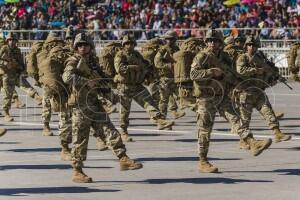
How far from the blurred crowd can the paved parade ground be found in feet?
47.5

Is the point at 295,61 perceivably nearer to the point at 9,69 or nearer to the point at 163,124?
the point at 163,124

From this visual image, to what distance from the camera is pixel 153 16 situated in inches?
1626

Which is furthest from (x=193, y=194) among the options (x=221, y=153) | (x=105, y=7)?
(x=105, y=7)

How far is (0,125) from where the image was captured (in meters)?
22.8

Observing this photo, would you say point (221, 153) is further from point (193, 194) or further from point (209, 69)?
point (193, 194)

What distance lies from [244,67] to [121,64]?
2523 millimetres

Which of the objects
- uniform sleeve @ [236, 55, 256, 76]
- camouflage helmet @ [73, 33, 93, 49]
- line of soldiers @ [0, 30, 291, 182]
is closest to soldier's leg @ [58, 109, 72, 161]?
line of soldiers @ [0, 30, 291, 182]

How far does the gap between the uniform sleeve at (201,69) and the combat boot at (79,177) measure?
7.12ft

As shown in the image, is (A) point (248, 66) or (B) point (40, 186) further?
(A) point (248, 66)

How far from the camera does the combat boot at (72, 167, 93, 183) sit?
524 inches

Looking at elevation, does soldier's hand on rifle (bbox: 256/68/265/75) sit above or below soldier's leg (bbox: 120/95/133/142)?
above

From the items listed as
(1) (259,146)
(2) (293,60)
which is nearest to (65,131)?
(1) (259,146)

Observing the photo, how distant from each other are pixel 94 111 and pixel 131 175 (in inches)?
44.3

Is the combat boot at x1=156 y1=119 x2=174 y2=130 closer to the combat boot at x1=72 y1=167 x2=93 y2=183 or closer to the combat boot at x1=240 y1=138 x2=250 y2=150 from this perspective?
the combat boot at x1=240 y1=138 x2=250 y2=150
